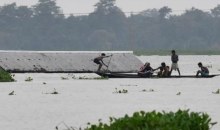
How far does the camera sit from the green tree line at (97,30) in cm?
17800

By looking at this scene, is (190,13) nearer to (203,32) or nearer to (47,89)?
(203,32)

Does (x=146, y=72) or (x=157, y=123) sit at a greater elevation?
(x=157, y=123)

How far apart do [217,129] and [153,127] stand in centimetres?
414

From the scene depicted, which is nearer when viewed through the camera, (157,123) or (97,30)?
(157,123)

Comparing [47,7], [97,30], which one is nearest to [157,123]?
[97,30]

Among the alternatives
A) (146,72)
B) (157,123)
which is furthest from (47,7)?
(157,123)

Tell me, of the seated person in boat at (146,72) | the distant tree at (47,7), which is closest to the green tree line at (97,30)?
the distant tree at (47,7)

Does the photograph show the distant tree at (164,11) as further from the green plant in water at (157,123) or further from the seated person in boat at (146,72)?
the green plant in water at (157,123)

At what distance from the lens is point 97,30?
183250mm

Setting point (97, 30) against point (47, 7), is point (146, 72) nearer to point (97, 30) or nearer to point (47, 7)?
point (97, 30)

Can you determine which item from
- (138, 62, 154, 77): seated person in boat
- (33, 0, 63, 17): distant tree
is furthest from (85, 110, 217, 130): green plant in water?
(33, 0, 63, 17): distant tree

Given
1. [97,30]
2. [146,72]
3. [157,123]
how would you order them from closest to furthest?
[157,123]
[146,72]
[97,30]

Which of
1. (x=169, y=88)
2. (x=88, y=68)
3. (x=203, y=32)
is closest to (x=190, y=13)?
(x=203, y=32)

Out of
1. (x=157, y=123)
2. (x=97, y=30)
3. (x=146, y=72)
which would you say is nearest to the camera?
(x=157, y=123)
